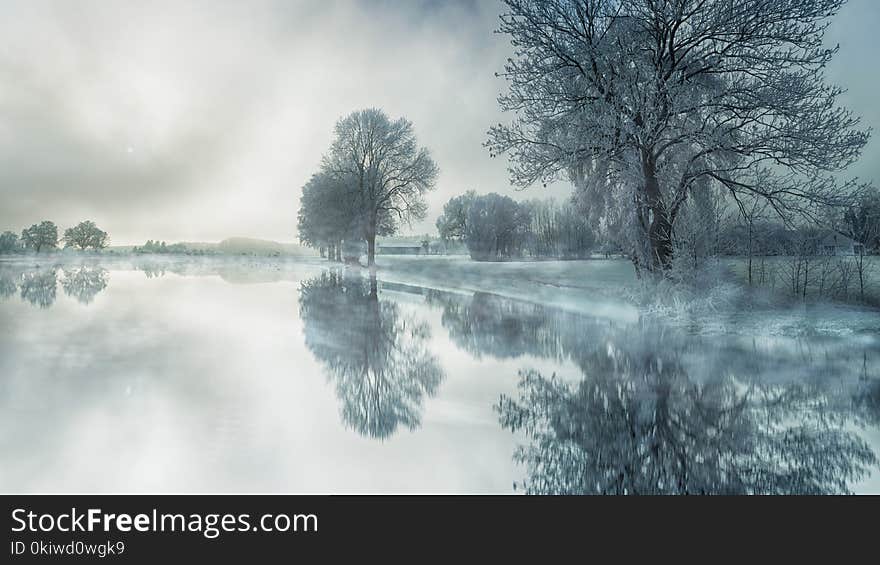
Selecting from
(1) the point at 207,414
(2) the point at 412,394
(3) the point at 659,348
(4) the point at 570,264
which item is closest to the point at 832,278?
(3) the point at 659,348

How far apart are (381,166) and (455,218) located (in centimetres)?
377

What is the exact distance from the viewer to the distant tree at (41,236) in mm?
12383

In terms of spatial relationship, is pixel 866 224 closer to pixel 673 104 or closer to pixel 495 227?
pixel 673 104

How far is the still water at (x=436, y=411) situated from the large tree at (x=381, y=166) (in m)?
12.6

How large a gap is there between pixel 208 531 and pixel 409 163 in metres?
16.4

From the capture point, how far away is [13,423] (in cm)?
276

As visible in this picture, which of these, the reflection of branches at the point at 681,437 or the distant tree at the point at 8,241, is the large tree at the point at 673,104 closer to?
the reflection of branches at the point at 681,437

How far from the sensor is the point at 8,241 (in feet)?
41.4

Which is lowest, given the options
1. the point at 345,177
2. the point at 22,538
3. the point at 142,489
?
the point at 22,538

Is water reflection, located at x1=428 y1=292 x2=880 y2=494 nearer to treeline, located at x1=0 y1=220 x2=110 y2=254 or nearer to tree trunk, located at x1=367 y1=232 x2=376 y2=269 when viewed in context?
treeline, located at x1=0 y1=220 x2=110 y2=254

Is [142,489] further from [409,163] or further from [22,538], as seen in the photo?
[409,163]

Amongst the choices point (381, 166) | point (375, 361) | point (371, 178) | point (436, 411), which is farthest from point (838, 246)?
point (371, 178)

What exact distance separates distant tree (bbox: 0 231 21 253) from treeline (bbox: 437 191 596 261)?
39.8 ft

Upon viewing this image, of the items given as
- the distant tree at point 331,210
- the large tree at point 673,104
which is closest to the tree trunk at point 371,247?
the distant tree at point 331,210
